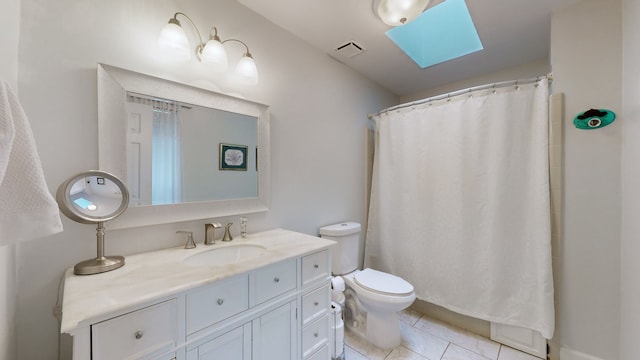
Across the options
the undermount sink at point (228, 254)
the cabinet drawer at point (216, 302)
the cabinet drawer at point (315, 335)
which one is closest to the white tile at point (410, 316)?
the cabinet drawer at point (315, 335)

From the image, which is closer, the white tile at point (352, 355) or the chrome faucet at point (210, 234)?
the chrome faucet at point (210, 234)

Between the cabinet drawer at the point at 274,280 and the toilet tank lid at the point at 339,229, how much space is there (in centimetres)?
78

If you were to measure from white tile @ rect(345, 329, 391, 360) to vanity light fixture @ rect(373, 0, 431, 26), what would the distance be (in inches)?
89.3

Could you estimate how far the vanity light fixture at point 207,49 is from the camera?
116cm

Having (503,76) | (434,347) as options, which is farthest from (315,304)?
(503,76)

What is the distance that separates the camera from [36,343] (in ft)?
3.03

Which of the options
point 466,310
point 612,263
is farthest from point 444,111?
point 466,310

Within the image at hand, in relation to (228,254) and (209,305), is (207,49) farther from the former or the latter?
(209,305)

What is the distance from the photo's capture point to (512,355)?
5.40 feet

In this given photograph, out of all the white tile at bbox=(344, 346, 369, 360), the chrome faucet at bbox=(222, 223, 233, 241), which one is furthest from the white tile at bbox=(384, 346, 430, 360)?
the chrome faucet at bbox=(222, 223, 233, 241)

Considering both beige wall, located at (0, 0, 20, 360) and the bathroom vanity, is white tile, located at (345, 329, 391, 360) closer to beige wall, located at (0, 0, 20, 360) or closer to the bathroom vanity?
the bathroom vanity

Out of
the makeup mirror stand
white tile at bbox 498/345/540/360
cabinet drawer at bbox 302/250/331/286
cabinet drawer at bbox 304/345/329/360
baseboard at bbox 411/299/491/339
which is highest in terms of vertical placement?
the makeup mirror stand

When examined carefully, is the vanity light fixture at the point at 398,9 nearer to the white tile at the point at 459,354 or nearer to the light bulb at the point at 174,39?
the light bulb at the point at 174,39

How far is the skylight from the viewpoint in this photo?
1.87 metres
